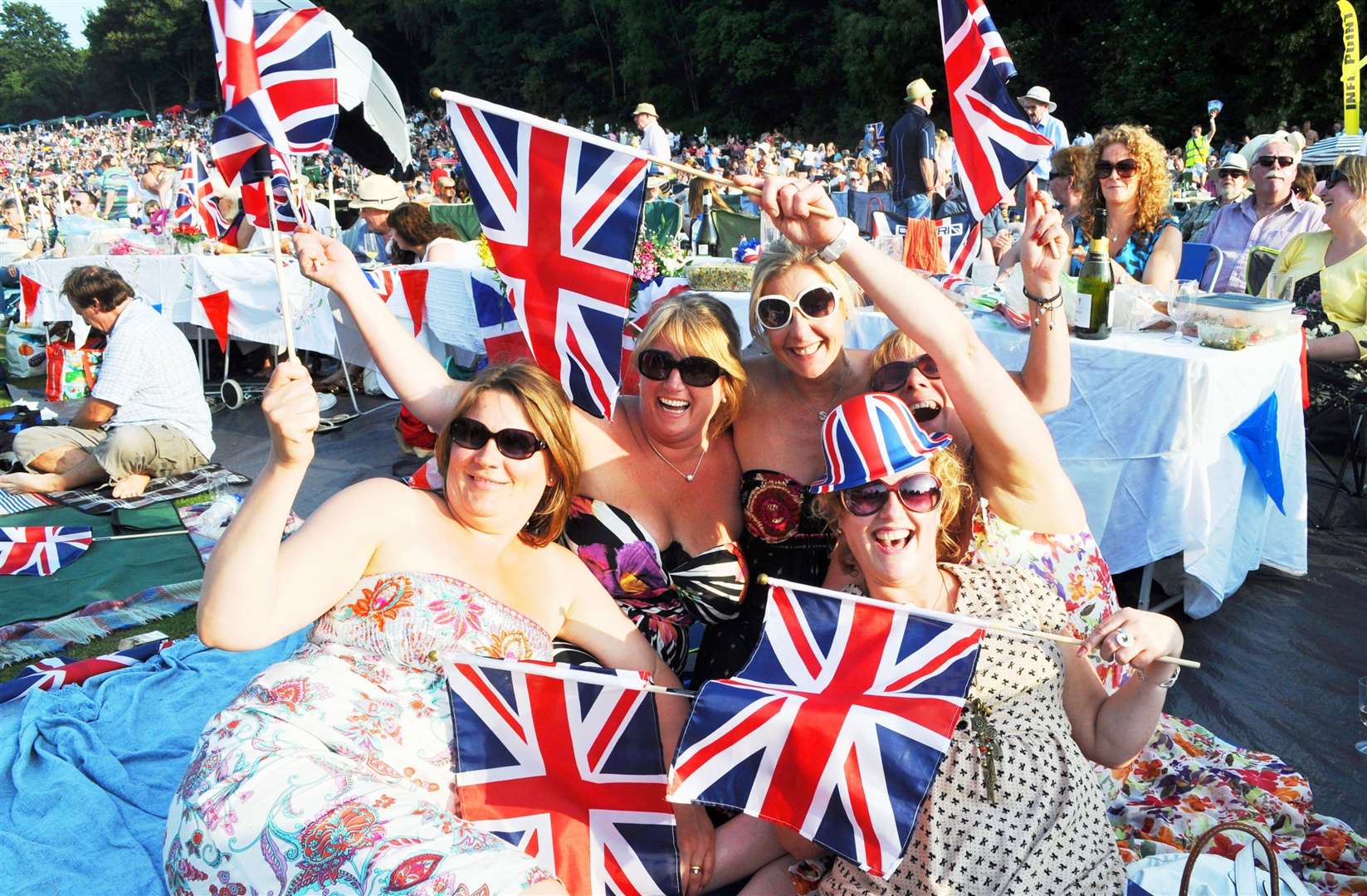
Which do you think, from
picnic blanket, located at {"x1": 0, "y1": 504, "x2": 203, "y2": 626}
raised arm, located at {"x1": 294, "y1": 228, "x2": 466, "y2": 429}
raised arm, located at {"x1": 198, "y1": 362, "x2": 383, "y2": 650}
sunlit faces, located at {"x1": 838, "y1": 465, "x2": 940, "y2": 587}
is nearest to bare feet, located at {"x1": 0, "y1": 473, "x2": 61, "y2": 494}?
picnic blanket, located at {"x1": 0, "y1": 504, "x2": 203, "y2": 626}

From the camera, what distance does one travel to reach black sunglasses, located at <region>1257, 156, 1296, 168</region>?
677cm

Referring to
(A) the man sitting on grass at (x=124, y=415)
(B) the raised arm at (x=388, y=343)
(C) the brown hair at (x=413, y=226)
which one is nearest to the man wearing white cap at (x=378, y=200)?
(C) the brown hair at (x=413, y=226)

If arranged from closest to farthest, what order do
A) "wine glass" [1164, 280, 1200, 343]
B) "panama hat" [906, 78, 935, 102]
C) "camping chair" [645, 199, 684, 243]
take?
"wine glass" [1164, 280, 1200, 343] < "panama hat" [906, 78, 935, 102] < "camping chair" [645, 199, 684, 243]

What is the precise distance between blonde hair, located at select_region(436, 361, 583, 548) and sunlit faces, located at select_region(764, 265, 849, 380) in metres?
0.74

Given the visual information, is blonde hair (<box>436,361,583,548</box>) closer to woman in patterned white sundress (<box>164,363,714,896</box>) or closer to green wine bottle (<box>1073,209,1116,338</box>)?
woman in patterned white sundress (<box>164,363,714,896</box>)

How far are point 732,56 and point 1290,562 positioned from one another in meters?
40.2

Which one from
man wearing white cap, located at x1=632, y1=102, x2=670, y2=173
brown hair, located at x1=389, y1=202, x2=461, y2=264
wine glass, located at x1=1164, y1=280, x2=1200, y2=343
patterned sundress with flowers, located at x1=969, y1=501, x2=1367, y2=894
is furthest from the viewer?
man wearing white cap, located at x1=632, y1=102, x2=670, y2=173

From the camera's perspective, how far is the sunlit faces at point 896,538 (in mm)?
2234

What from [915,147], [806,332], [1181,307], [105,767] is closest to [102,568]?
[105,767]

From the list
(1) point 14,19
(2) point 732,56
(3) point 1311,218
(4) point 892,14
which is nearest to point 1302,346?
(3) point 1311,218

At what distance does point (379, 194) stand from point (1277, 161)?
8.18m

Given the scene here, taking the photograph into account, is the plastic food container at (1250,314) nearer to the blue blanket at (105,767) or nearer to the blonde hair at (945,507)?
the blonde hair at (945,507)

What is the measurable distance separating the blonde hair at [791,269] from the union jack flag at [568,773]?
4.39 ft

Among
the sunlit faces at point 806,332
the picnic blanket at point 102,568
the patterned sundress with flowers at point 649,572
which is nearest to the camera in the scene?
A: the patterned sundress with flowers at point 649,572
